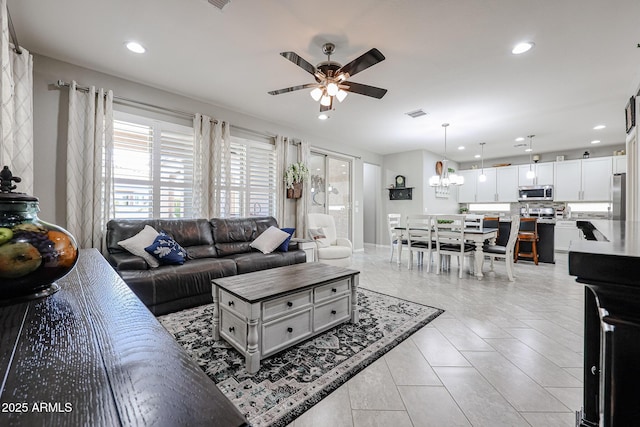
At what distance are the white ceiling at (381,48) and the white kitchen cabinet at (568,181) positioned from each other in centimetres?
273

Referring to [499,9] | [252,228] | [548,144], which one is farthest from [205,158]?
[548,144]

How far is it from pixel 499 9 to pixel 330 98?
59.9 inches

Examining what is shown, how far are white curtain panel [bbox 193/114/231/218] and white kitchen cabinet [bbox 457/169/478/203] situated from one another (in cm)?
710

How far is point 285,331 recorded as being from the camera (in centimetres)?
196

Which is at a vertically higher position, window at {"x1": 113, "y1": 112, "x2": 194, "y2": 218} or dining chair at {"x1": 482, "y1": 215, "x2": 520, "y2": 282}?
window at {"x1": 113, "y1": 112, "x2": 194, "y2": 218}

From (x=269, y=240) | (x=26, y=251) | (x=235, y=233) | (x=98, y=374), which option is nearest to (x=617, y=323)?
(x=98, y=374)

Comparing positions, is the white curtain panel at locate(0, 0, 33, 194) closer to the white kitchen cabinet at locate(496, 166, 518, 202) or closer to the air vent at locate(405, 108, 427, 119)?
the air vent at locate(405, 108, 427, 119)

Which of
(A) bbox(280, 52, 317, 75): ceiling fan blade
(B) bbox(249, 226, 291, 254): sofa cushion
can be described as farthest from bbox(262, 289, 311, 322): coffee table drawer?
(A) bbox(280, 52, 317, 75): ceiling fan blade

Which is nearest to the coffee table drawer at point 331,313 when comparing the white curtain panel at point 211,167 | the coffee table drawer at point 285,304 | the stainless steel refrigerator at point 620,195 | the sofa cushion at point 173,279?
the coffee table drawer at point 285,304

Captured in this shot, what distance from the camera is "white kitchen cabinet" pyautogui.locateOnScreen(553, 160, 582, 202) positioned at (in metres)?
6.68

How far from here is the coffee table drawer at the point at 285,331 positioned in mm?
1854

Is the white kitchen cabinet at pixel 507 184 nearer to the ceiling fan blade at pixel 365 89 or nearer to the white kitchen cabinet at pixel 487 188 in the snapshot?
the white kitchen cabinet at pixel 487 188

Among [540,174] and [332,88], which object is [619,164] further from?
[332,88]

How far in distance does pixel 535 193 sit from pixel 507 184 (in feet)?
2.32
